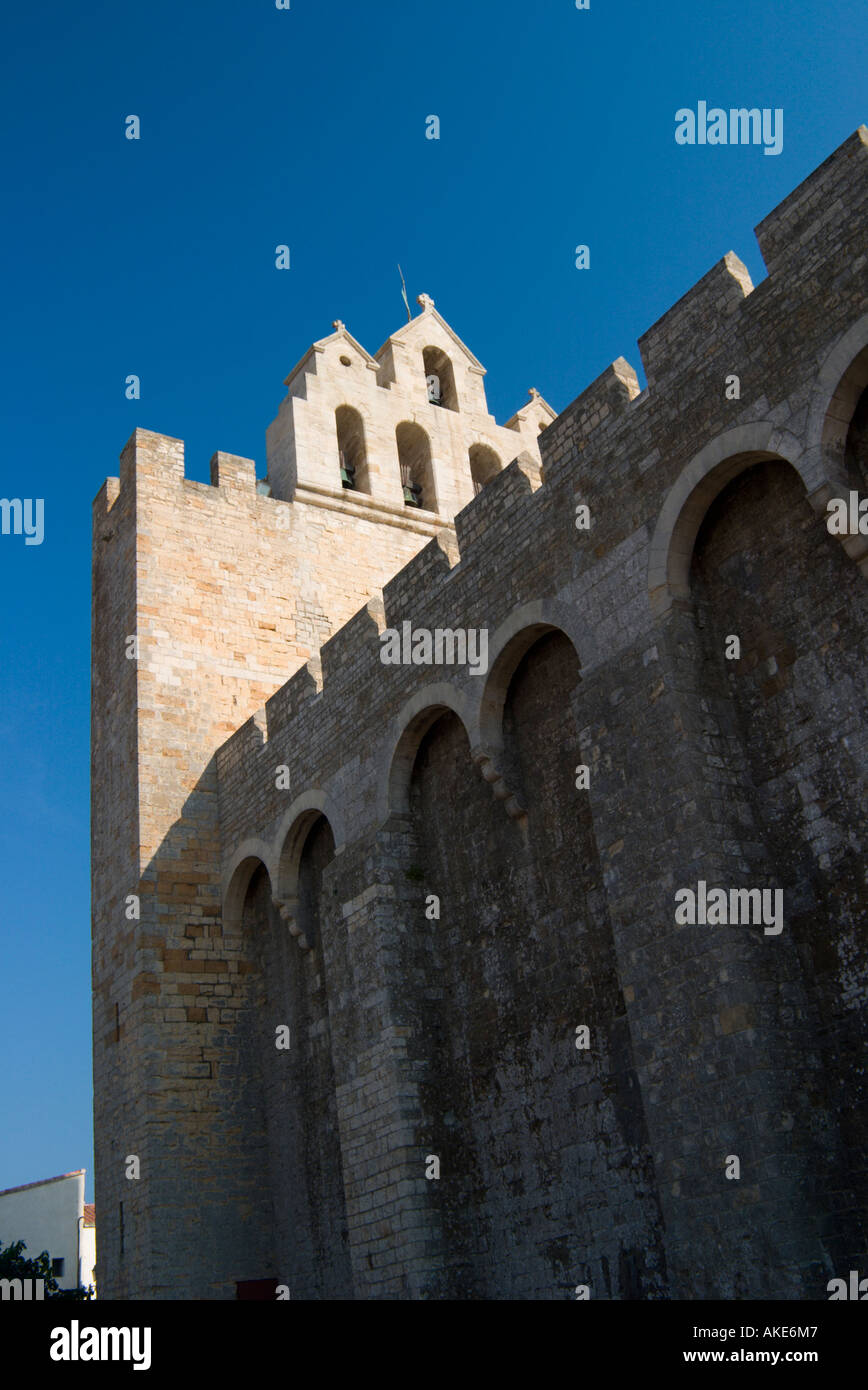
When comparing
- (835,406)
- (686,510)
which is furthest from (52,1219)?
(835,406)

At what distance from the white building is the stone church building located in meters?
19.7

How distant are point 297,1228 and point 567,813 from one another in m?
6.00

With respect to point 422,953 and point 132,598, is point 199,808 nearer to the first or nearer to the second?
point 132,598

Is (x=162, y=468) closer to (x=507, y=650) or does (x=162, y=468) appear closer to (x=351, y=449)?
(x=351, y=449)

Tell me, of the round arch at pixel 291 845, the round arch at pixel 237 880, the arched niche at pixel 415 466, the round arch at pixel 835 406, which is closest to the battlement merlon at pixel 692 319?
the round arch at pixel 835 406

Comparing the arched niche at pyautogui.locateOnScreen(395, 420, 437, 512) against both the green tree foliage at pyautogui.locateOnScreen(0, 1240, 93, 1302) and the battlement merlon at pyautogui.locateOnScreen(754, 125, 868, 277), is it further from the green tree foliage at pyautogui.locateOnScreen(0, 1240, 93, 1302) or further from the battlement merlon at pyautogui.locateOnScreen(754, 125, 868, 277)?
the green tree foliage at pyautogui.locateOnScreen(0, 1240, 93, 1302)

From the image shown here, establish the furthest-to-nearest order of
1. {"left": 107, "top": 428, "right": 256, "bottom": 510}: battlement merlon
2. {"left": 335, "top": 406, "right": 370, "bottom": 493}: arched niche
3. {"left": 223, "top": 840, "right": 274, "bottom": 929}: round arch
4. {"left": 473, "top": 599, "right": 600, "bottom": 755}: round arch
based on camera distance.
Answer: {"left": 335, "top": 406, "right": 370, "bottom": 493}: arched niche < {"left": 107, "top": 428, "right": 256, "bottom": 510}: battlement merlon < {"left": 223, "top": 840, "right": 274, "bottom": 929}: round arch < {"left": 473, "top": 599, "right": 600, "bottom": 755}: round arch

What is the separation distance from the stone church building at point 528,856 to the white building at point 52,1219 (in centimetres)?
1974

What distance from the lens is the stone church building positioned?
6.96m

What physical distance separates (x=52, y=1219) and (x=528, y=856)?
2694 centimetres

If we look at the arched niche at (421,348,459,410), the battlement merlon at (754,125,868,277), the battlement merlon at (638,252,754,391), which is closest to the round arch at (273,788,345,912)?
the battlement merlon at (638,252,754,391)

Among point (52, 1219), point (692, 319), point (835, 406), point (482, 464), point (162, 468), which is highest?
point (482, 464)

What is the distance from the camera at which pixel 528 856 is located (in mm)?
9609

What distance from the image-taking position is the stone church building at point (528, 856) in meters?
6.96
